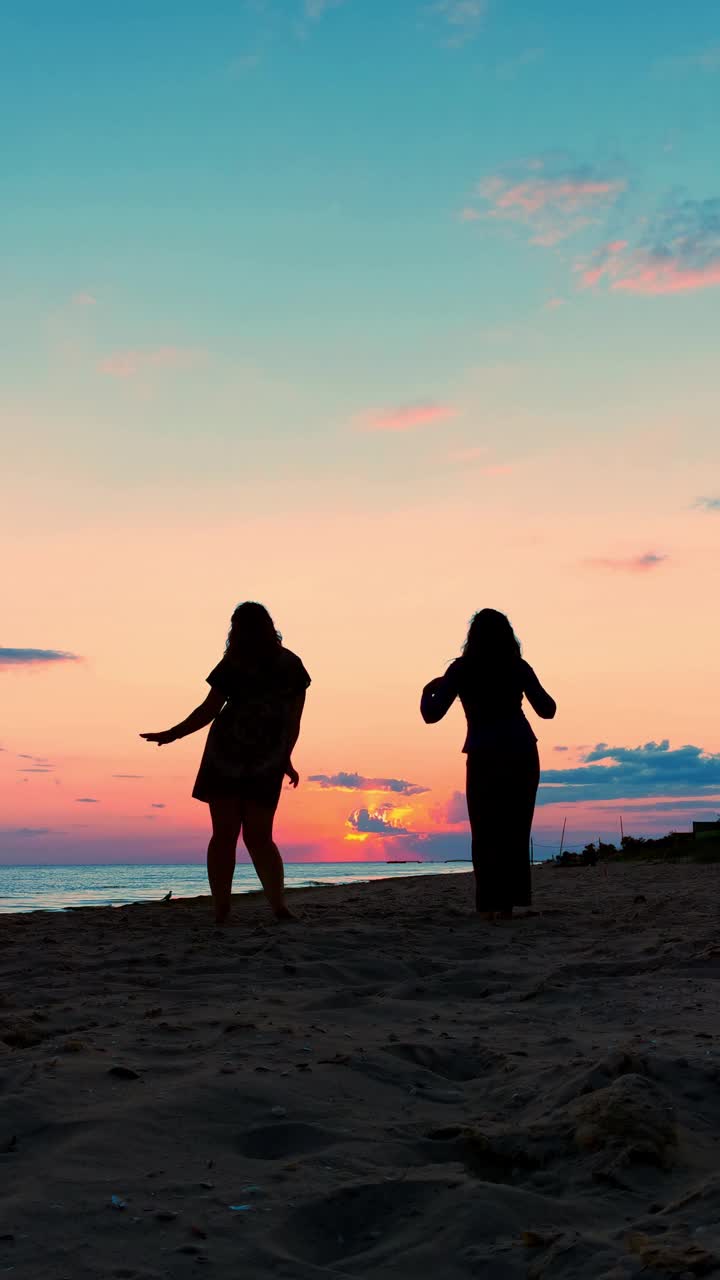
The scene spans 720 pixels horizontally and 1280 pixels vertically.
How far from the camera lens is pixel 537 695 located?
787 cm

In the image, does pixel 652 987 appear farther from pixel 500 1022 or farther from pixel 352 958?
pixel 352 958

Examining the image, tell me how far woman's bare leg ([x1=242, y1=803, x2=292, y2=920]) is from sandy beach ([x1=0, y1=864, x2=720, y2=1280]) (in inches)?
89.2

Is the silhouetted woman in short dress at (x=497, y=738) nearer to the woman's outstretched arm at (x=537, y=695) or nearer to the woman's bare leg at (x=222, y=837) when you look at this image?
the woman's outstretched arm at (x=537, y=695)

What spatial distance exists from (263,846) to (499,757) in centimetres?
190

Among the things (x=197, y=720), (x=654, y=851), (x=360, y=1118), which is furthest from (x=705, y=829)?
(x=360, y=1118)

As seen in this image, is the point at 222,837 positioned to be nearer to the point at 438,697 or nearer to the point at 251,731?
the point at 251,731

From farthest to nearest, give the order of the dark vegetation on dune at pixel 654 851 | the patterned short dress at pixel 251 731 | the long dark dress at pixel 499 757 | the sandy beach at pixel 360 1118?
1. the dark vegetation on dune at pixel 654 851
2. the long dark dress at pixel 499 757
3. the patterned short dress at pixel 251 731
4. the sandy beach at pixel 360 1118

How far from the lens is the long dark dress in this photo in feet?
25.3

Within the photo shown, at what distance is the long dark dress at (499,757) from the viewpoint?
25.3 feet

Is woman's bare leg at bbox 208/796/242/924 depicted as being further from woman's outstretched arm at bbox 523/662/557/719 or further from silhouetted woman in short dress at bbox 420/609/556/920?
woman's outstretched arm at bbox 523/662/557/719

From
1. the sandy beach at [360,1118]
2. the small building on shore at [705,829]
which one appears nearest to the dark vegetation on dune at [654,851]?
the small building on shore at [705,829]

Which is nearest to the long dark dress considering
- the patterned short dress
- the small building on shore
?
the patterned short dress

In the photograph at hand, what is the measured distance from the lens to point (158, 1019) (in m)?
3.84

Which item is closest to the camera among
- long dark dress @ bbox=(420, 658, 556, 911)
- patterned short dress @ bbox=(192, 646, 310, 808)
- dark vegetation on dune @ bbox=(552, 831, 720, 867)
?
patterned short dress @ bbox=(192, 646, 310, 808)
